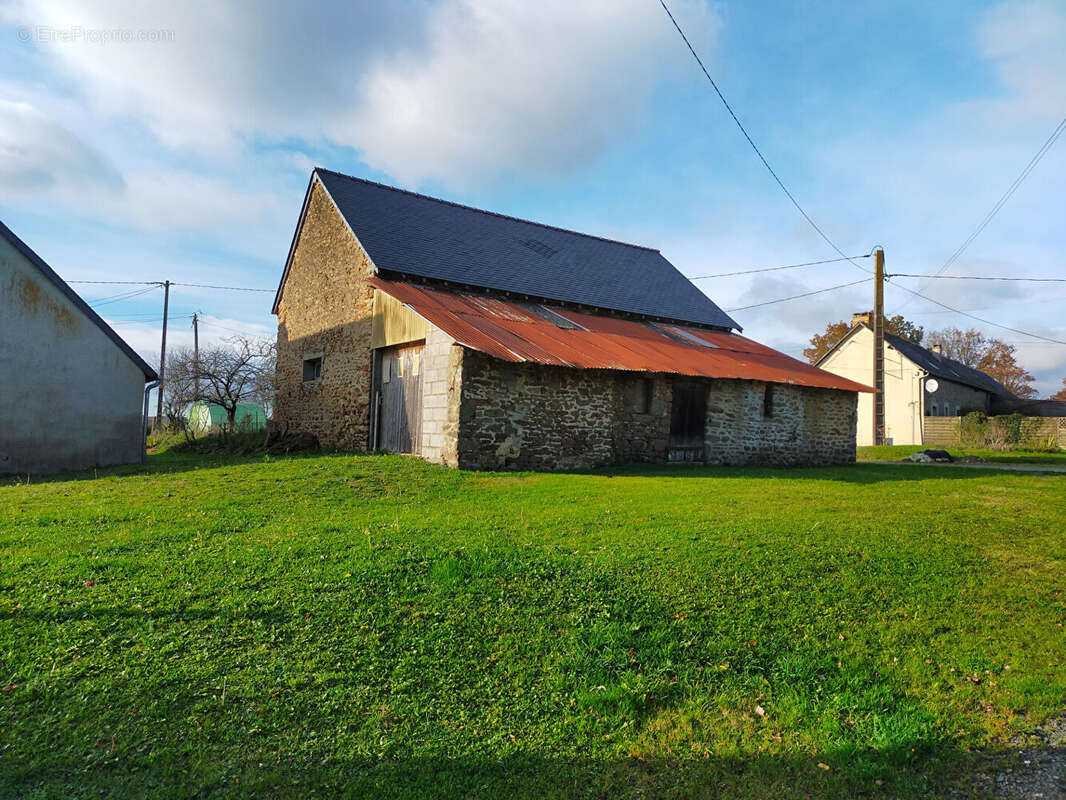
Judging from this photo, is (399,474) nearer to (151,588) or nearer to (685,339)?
(151,588)

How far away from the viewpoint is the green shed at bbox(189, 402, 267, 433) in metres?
28.5

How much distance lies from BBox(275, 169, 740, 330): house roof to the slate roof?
14.4 metres

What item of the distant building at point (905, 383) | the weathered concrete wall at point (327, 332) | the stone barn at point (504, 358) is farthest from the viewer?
the distant building at point (905, 383)

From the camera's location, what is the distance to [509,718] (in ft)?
13.0

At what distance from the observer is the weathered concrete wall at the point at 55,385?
13.4 metres

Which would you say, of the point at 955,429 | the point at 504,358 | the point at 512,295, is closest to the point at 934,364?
the point at 955,429

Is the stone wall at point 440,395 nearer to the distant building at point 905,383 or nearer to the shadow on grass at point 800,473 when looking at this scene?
the shadow on grass at point 800,473

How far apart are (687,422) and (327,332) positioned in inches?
402

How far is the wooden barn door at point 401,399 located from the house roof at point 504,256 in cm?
262

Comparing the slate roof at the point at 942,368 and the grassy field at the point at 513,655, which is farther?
the slate roof at the point at 942,368

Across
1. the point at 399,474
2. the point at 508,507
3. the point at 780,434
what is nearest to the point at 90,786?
the point at 508,507

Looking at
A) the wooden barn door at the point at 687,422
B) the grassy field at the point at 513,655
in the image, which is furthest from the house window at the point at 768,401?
the grassy field at the point at 513,655

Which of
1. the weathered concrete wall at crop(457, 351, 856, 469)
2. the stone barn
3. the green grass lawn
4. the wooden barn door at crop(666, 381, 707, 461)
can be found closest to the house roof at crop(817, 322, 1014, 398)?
the green grass lawn

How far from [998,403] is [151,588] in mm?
46881
